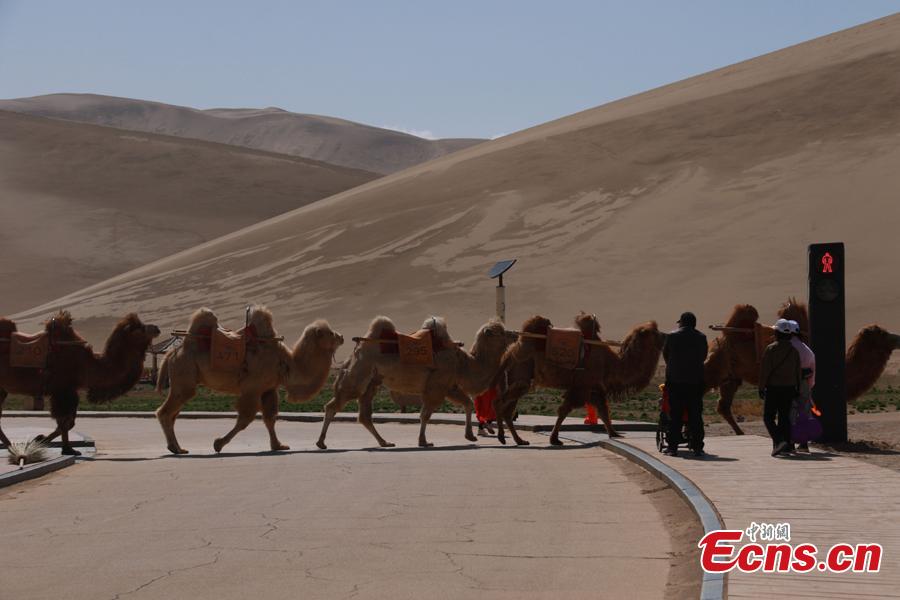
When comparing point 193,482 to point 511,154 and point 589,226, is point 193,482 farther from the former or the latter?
point 511,154

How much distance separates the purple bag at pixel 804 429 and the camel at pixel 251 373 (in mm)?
7372

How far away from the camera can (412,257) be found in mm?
73000

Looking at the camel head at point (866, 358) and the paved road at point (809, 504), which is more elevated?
the camel head at point (866, 358)

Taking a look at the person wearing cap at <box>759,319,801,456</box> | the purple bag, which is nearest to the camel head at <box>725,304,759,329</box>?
the person wearing cap at <box>759,319,801,456</box>

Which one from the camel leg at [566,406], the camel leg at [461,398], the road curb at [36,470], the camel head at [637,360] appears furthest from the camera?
the camel leg at [461,398]

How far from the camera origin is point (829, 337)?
53.5 feet

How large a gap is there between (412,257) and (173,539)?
62866mm

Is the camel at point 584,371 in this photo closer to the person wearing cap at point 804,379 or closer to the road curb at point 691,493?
the road curb at point 691,493

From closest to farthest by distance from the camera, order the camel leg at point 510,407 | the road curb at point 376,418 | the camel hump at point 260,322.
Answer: the camel leg at point 510,407 → the camel hump at point 260,322 → the road curb at point 376,418

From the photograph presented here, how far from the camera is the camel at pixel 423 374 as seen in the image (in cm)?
1936

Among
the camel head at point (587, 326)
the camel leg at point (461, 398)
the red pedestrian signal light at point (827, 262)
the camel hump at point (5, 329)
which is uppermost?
the red pedestrian signal light at point (827, 262)

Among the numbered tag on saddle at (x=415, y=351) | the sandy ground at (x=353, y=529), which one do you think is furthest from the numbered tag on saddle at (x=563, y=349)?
the sandy ground at (x=353, y=529)

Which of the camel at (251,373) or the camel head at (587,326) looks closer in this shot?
the camel at (251,373)

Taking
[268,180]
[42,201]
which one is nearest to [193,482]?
[42,201]
